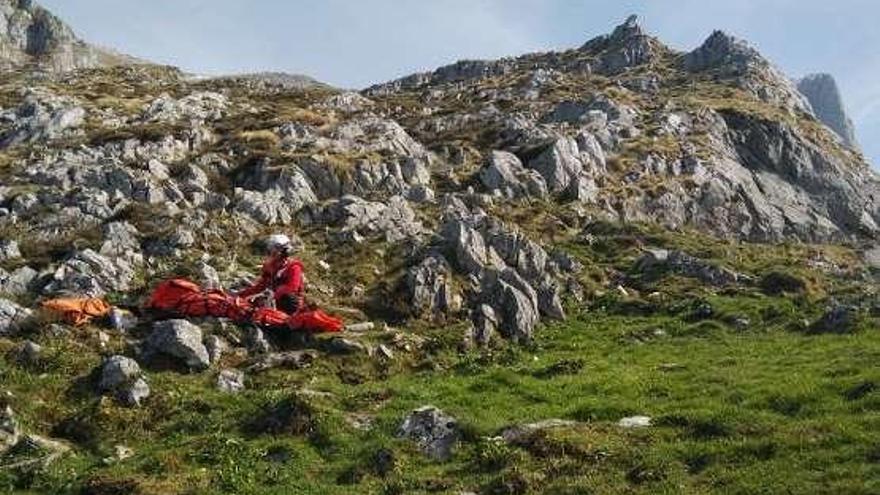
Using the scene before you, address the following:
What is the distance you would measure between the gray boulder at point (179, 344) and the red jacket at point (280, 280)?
368cm

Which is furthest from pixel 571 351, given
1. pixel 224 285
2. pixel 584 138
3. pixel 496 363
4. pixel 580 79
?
pixel 580 79

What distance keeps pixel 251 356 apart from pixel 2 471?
880 centimetres

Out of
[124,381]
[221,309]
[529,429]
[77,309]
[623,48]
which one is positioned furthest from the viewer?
[623,48]

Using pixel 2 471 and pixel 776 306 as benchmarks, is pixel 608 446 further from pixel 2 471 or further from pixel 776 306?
pixel 776 306

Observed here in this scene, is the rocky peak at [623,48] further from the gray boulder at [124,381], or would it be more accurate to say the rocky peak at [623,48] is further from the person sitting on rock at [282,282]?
the gray boulder at [124,381]

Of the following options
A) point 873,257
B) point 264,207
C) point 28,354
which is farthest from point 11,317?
point 873,257

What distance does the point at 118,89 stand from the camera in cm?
8150

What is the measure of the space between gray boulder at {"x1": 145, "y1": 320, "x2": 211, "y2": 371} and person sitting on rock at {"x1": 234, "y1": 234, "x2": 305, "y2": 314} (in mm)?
3621

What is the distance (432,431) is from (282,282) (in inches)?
425

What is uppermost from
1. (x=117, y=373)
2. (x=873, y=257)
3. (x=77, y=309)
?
(x=873, y=257)

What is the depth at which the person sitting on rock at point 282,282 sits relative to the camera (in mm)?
30516

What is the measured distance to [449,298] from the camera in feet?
108

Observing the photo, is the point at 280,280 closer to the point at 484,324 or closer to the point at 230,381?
the point at 230,381

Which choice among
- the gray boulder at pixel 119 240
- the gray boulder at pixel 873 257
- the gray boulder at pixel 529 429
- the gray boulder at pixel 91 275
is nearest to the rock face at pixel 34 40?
the gray boulder at pixel 119 240
